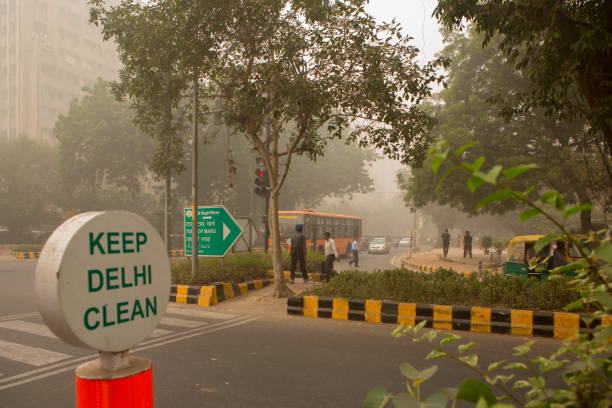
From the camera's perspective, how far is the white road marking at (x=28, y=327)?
7422mm

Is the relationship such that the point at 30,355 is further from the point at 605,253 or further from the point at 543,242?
the point at 605,253

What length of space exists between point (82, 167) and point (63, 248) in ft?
120

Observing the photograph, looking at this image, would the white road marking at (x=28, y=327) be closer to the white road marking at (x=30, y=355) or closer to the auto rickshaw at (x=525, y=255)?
the white road marking at (x=30, y=355)

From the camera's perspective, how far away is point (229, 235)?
12.1 metres

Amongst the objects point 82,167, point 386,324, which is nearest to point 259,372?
point 386,324

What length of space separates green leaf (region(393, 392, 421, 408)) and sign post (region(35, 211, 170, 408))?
0.97 metres

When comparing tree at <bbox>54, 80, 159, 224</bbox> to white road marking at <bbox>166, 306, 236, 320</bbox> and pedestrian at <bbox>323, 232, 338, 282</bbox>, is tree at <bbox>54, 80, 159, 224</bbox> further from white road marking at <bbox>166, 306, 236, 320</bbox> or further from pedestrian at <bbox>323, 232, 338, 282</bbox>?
white road marking at <bbox>166, 306, 236, 320</bbox>

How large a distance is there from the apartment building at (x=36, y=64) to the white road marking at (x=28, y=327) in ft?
200

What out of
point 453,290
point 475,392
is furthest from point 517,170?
point 453,290

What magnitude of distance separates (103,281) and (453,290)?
7531mm

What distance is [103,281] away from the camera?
1845mm

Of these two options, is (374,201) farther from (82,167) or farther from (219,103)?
(219,103)

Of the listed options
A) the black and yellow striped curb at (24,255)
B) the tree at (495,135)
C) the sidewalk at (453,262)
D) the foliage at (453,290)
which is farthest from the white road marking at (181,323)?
the black and yellow striped curb at (24,255)

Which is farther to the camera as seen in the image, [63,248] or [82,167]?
[82,167]
